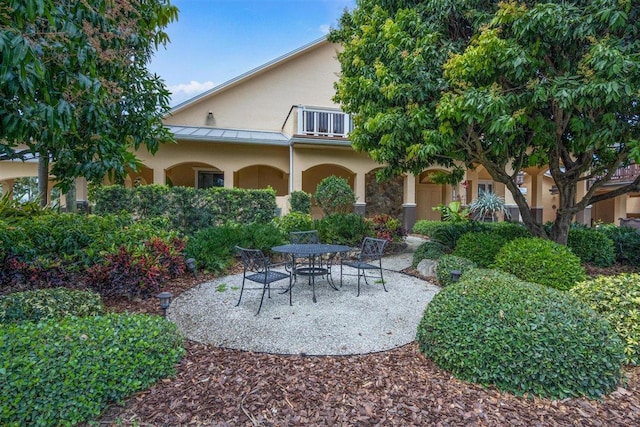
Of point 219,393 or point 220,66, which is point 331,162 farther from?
point 219,393

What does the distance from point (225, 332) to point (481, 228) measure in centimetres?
730

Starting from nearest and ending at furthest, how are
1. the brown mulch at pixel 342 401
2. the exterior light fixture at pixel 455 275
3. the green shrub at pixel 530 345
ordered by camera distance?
1. the brown mulch at pixel 342 401
2. the green shrub at pixel 530 345
3. the exterior light fixture at pixel 455 275

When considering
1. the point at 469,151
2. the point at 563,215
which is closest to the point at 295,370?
the point at 469,151

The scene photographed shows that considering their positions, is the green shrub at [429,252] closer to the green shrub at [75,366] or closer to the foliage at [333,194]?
the foliage at [333,194]

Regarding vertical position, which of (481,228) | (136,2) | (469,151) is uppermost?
(136,2)

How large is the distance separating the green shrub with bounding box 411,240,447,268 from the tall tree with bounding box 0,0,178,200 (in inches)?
240

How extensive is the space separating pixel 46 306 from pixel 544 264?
23.1 feet

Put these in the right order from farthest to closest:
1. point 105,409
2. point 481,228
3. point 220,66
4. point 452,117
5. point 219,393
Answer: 1. point 220,66
2. point 481,228
3. point 452,117
4. point 219,393
5. point 105,409

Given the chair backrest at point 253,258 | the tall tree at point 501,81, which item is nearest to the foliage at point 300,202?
the tall tree at point 501,81

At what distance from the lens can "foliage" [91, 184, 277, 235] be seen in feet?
28.9

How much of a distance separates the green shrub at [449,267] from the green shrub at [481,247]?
1.29 ft

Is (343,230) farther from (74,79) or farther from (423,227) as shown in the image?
(74,79)

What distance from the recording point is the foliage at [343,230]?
29.3 ft

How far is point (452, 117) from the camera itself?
18.0 feet
